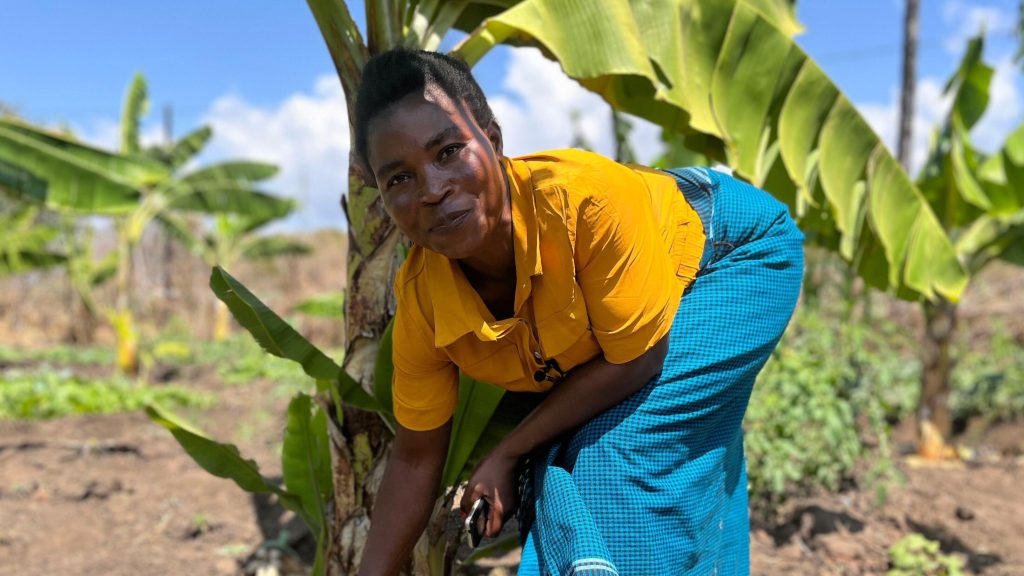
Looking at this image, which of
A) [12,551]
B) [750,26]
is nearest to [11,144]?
[12,551]

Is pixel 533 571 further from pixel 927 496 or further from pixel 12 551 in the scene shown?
pixel 927 496

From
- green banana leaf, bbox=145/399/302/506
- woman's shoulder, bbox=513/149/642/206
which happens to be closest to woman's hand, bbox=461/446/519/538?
woman's shoulder, bbox=513/149/642/206

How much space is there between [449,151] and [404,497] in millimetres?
813

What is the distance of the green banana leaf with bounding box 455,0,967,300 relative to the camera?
2.44 m

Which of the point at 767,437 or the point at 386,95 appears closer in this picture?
the point at 386,95

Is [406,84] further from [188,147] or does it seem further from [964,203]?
[188,147]

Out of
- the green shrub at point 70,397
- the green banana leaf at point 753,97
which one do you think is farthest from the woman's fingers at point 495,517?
the green shrub at point 70,397

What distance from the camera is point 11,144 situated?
6887mm

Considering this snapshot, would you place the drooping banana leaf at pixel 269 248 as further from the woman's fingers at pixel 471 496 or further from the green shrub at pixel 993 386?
the woman's fingers at pixel 471 496

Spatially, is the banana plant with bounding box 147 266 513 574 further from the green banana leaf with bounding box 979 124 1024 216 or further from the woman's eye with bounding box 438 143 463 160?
the green banana leaf with bounding box 979 124 1024 216

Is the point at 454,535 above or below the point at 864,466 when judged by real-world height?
above

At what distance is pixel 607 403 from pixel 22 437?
6053mm

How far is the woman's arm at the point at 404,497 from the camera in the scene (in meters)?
1.80

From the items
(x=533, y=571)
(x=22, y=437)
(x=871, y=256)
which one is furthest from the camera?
(x=22, y=437)
